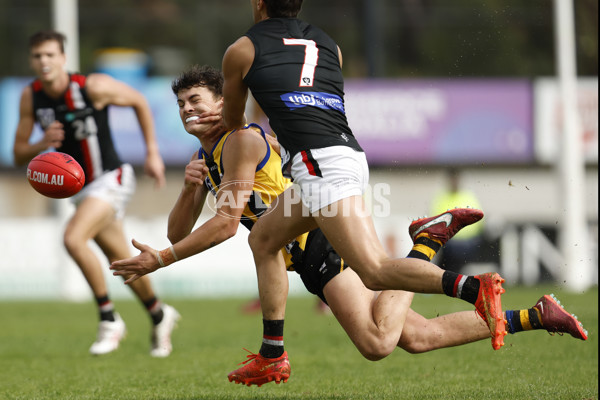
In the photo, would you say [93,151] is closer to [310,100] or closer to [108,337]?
[108,337]

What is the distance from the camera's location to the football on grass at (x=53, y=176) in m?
5.51

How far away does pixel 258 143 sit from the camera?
4918 mm

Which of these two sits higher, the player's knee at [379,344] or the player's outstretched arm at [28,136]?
the player's outstretched arm at [28,136]

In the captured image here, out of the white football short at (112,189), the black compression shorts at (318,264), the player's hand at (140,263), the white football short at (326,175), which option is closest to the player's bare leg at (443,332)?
the black compression shorts at (318,264)

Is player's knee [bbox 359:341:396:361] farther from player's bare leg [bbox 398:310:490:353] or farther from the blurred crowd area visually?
the blurred crowd area

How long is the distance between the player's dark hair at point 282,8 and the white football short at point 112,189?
339 cm

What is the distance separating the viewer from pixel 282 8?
4.57 m

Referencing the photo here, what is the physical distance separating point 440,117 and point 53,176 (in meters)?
13.3

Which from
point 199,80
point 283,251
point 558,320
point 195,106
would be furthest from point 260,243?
point 558,320

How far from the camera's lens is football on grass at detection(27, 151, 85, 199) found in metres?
5.51

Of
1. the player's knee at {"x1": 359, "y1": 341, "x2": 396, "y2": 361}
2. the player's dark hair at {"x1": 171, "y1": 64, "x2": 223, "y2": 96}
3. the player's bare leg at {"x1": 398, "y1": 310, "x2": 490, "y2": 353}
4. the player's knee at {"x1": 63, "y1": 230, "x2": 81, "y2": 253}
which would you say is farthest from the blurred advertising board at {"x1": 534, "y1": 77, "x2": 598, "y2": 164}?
the player's knee at {"x1": 359, "y1": 341, "x2": 396, "y2": 361}

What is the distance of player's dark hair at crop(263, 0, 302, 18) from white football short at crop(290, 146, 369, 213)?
768 millimetres

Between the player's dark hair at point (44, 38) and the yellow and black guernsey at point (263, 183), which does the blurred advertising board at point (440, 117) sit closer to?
the player's dark hair at point (44, 38)

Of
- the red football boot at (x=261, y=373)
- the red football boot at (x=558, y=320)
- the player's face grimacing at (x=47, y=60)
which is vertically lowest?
the red football boot at (x=261, y=373)
